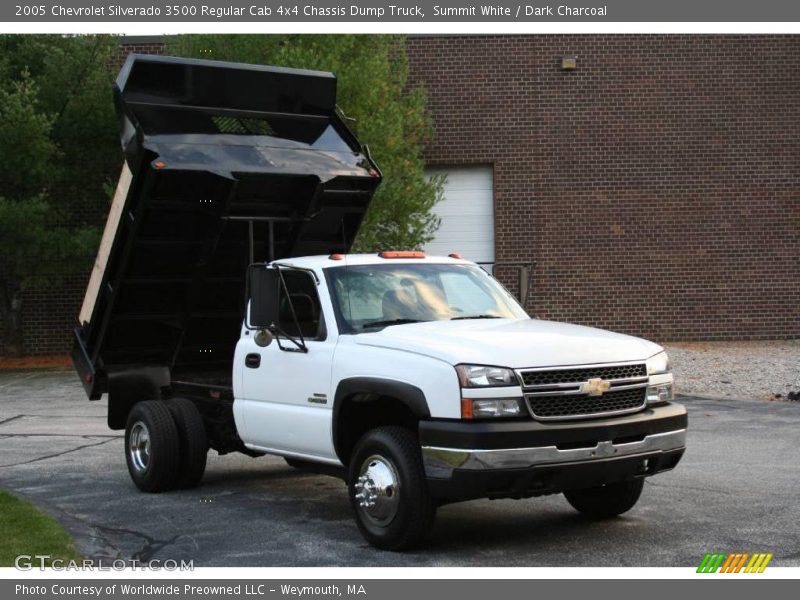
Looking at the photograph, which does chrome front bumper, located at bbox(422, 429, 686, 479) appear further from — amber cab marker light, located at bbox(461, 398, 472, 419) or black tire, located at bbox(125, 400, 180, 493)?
black tire, located at bbox(125, 400, 180, 493)

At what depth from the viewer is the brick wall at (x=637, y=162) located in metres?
25.0

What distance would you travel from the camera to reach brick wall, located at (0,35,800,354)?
25.0m

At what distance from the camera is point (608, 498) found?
8.35 m

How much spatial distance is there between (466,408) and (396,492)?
2.59 ft

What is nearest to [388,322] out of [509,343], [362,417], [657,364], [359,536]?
[362,417]

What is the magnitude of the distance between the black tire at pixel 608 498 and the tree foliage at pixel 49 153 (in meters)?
15.9

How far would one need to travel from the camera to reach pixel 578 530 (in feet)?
26.6

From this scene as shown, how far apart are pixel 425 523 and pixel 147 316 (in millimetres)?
4269

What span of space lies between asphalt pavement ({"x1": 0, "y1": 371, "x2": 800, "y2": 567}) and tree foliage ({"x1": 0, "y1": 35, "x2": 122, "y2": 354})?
10038mm

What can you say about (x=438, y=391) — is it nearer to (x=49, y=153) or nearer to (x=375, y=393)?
(x=375, y=393)

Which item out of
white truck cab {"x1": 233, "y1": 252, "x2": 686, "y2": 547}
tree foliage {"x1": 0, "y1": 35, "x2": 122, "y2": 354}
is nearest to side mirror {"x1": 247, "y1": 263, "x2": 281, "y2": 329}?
white truck cab {"x1": 233, "y1": 252, "x2": 686, "y2": 547}

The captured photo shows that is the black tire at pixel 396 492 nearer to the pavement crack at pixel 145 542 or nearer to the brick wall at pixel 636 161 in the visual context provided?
the pavement crack at pixel 145 542

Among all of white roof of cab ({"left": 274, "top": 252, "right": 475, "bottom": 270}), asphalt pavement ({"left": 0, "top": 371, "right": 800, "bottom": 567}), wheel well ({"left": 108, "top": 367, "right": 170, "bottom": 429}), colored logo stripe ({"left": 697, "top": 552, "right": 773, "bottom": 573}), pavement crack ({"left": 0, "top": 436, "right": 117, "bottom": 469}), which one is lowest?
pavement crack ({"left": 0, "top": 436, "right": 117, "bottom": 469})

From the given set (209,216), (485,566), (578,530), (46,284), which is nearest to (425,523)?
(485,566)
